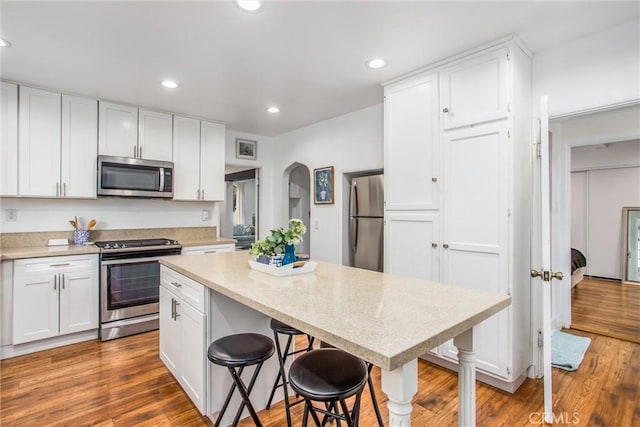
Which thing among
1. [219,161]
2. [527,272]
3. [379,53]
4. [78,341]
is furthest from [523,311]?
[78,341]

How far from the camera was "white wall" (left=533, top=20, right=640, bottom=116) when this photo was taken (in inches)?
79.8

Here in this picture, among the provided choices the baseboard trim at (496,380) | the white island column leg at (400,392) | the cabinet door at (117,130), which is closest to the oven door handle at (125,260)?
the cabinet door at (117,130)

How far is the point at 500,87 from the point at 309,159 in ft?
8.88

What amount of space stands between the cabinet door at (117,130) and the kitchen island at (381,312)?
2320 mm

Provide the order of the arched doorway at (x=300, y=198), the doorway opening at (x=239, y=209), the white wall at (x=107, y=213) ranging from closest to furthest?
the white wall at (x=107, y=213)
the arched doorway at (x=300, y=198)
the doorway opening at (x=239, y=209)

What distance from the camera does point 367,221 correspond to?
366 cm

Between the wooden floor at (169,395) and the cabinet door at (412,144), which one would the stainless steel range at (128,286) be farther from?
the cabinet door at (412,144)

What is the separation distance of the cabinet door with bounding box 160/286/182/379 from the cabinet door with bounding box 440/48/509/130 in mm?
2482

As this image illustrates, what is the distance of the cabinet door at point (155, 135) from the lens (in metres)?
3.64

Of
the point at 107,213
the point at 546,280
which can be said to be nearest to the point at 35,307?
the point at 107,213

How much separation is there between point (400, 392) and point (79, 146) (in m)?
3.80

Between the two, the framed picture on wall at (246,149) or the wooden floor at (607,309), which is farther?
the framed picture on wall at (246,149)

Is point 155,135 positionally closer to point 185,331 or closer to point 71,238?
point 71,238

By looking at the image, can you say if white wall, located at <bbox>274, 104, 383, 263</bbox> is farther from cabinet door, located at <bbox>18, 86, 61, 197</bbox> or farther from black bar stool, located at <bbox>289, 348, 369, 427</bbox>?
cabinet door, located at <bbox>18, 86, 61, 197</bbox>
